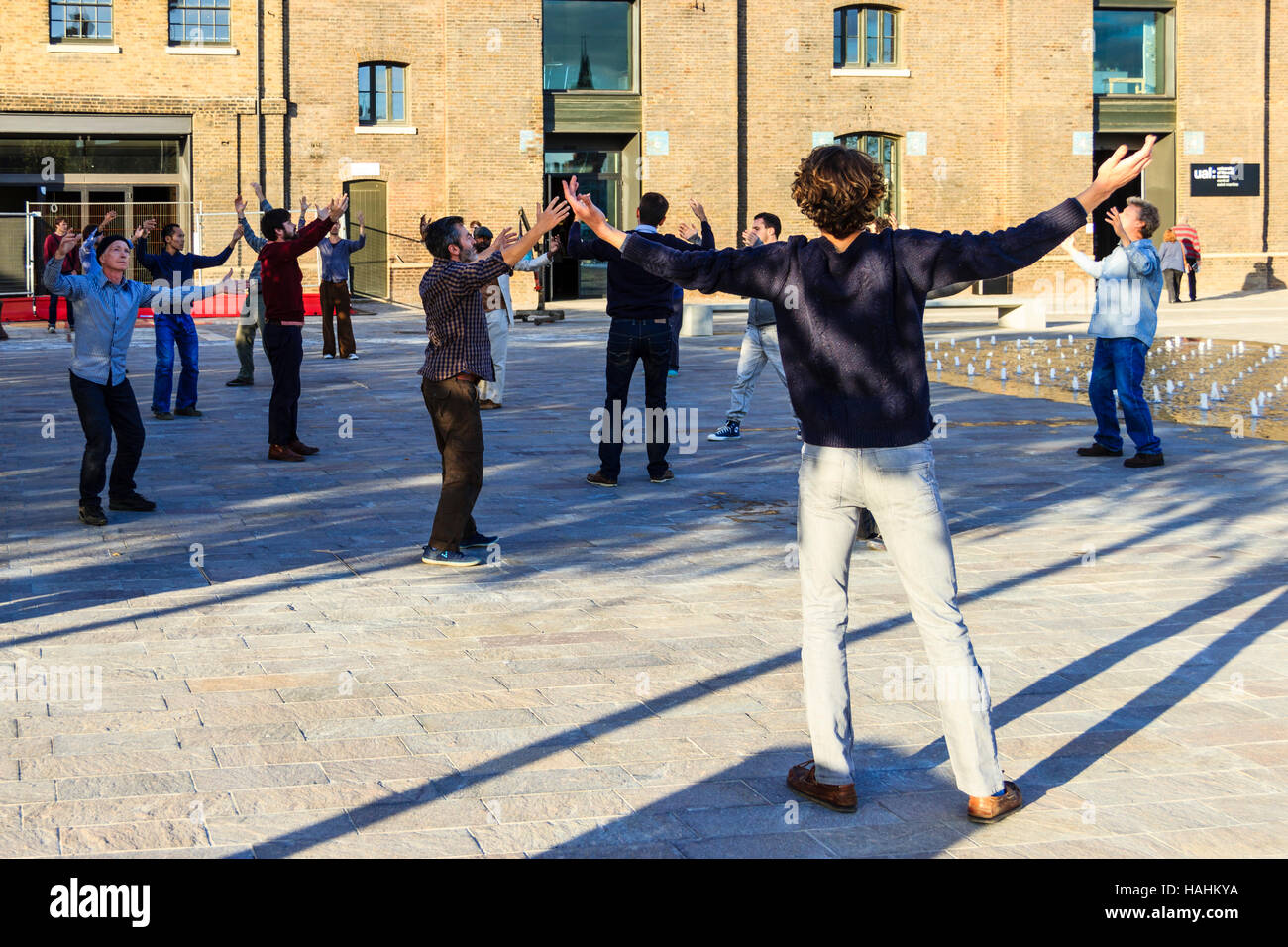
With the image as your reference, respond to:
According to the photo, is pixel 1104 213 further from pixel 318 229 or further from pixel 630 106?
pixel 318 229

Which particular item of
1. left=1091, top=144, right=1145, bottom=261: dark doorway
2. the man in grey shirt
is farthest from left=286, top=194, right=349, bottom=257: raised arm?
left=1091, top=144, right=1145, bottom=261: dark doorway

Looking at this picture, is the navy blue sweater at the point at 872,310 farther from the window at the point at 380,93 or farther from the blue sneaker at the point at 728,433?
the window at the point at 380,93

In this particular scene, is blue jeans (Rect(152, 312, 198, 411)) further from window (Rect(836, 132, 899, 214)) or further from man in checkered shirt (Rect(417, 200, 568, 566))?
window (Rect(836, 132, 899, 214))

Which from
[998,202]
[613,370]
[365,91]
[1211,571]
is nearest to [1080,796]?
[1211,571]

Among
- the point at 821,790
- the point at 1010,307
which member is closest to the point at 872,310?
the point at 821,790

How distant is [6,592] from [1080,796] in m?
5.10

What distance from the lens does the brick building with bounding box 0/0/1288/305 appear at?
31.4 m

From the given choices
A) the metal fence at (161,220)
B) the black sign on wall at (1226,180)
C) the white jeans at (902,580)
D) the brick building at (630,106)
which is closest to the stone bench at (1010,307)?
the brick building at (630,106)

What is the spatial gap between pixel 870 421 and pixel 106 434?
6248 millimetres

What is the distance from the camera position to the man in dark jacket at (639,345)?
33.4ft

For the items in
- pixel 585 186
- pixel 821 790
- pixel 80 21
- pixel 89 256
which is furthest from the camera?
pixel 585 186

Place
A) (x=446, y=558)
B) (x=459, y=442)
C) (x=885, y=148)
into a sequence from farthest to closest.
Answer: (x=885, y=148), (x=459, y=442), (x=446, y=558)

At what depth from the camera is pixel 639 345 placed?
10297 mm

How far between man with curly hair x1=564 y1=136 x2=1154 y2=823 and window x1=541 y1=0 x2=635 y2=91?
3084 cm
